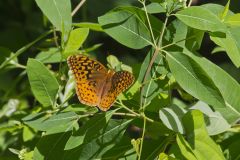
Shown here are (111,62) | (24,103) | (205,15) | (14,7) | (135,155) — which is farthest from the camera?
(14,7)

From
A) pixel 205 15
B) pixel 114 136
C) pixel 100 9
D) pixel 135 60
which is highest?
pixel 205 15

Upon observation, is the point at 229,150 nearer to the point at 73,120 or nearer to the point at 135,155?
the point at 135,155

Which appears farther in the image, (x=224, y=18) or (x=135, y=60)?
(x=135, y=60)

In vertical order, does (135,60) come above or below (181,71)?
below

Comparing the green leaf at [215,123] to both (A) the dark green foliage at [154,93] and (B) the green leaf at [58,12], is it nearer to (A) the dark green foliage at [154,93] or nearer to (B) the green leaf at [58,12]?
(A) the dark green foliage at [154,93]

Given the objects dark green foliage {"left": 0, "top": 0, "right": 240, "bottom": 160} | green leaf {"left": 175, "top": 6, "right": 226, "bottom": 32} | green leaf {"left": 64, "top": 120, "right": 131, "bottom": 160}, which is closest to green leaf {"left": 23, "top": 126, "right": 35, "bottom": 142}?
dark green foliage {"left": 0, "top": 0, "right": 240, "bottom": 160}

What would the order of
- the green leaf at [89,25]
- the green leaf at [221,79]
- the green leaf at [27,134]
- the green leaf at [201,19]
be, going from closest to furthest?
1. the green leaf at [201,19]
2. the green leaf at [221,79]
3. the green leaf at [89,25]
4. the green leaf at [27,134]

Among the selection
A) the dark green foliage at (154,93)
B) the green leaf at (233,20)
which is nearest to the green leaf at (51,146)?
the dark green foliage at (154,93)

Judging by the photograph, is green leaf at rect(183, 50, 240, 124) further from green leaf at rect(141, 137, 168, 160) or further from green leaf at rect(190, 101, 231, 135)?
green leaf at rect(141, 137, 168, 160)

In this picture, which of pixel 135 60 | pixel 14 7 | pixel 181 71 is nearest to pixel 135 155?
pixel 181 71
